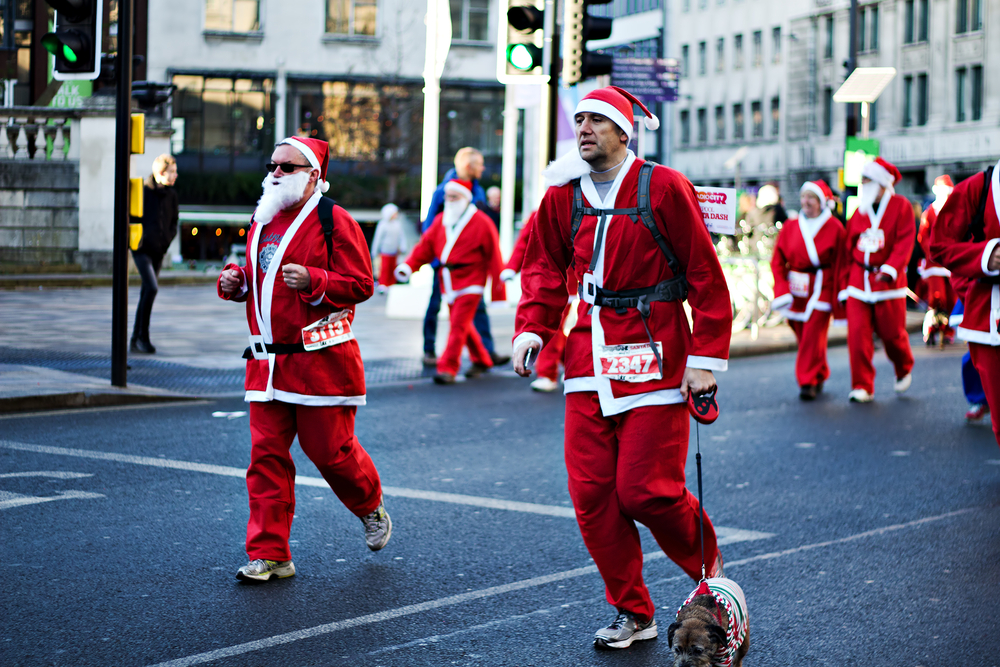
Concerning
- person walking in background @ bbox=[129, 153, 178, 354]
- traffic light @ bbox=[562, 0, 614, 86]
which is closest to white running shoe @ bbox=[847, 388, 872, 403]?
traffic light @ bbox=[562, 0, 614, 86]

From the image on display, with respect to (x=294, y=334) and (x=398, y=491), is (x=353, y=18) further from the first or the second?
(x=294, y=334)

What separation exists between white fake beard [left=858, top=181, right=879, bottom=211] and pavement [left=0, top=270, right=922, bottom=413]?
136 inches

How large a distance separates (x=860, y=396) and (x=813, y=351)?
23.9 inches

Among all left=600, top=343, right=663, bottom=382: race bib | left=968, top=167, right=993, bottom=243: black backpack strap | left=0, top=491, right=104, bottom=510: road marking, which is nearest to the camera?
left=600, top=343, right=663, bottom=382: race bib

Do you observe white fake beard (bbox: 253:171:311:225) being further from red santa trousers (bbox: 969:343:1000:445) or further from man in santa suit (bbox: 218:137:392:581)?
red santa trousers (bbox: 969:343:1000:445)

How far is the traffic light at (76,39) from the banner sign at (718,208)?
7100mm

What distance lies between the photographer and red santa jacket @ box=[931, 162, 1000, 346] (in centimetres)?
710

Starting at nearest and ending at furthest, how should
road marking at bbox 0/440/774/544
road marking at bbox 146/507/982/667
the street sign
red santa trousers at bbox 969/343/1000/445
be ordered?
road marking at bbox 146/507/982/667 → road marking at bbox 0/440/774/544 → red santa trousers at bbox 969/343/1000/445 → the street sign

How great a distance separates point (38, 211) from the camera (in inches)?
1025

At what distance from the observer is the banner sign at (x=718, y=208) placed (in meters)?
4.88

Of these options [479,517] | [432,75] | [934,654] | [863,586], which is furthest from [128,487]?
[432,75]

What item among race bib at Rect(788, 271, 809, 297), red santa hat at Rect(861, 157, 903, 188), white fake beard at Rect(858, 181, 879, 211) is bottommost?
race bib at Rect(788, 271, 809, 297)

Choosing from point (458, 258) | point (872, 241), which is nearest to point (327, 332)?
point (458, 258)

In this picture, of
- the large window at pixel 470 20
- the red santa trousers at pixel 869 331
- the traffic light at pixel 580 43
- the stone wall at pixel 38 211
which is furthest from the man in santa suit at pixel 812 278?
the large window at pixel 470 20
